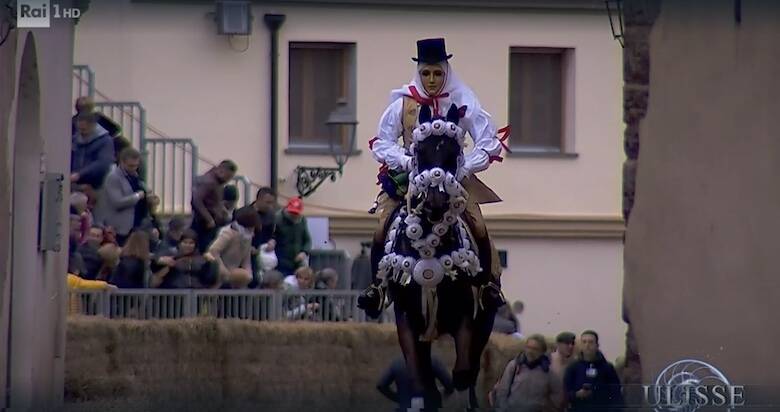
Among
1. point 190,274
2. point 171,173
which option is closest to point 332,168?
point 171,173

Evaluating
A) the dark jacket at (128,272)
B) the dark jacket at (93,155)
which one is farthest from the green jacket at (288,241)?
the dark jacket at (128,272)

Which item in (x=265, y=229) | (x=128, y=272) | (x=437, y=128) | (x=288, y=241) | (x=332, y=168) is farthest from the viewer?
(x=332, y=168)

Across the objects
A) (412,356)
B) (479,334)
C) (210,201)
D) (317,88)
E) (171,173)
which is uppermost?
(317,88)

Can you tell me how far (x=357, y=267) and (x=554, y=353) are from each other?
4202 millimetres

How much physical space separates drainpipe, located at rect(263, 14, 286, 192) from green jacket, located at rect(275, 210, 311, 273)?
4442mm

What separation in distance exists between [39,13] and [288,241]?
487cm

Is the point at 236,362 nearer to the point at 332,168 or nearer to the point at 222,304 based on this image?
the point at 222,304

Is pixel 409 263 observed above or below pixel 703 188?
below

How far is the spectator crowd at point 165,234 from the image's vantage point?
57.4ft

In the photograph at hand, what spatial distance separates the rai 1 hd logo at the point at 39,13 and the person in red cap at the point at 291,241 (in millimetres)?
3761

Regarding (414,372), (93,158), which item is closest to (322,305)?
(93,158)

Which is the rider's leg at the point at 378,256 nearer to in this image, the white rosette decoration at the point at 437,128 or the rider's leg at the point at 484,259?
the rider's leg at the point at 484,259

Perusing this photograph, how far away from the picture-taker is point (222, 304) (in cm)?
1748

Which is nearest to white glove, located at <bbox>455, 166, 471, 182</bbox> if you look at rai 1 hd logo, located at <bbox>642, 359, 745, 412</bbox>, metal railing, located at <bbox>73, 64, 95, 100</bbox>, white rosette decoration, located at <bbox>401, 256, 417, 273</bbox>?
white rosette decoration, located at <bbox>401, 256, 417, 273</bbox>
